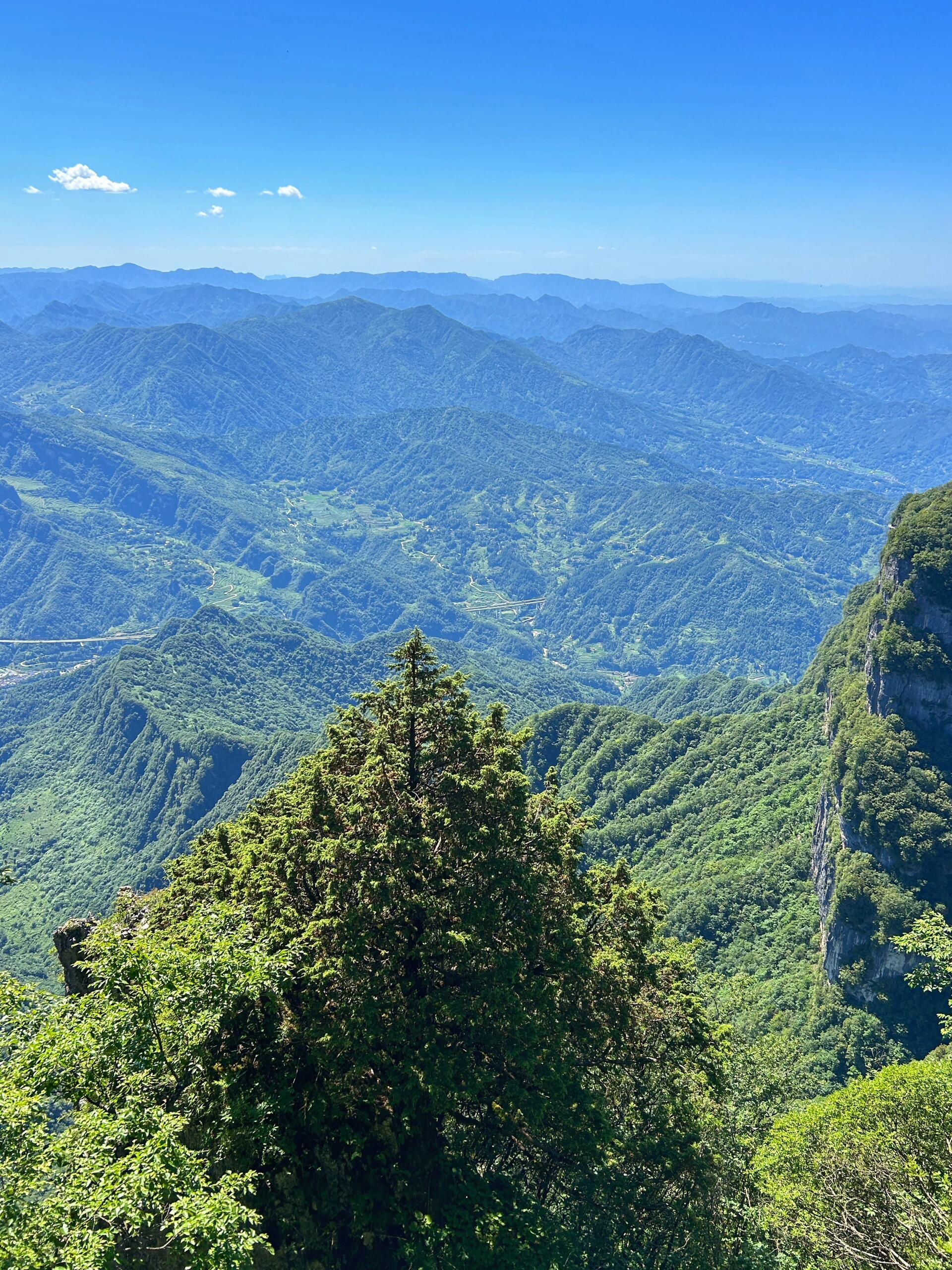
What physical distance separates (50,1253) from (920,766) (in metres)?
108

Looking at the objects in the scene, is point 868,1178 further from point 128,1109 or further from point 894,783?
point 894,783

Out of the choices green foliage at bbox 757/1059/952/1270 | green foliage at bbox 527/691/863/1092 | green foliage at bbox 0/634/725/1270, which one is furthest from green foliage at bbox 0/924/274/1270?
green foliage at bbox 527/691/863/1092

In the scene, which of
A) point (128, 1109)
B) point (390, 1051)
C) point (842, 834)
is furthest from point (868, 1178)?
point (842, 834)

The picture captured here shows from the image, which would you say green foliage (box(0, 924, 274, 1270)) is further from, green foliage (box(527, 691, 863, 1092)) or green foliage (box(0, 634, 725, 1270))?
green foliage (box(527, 691, 863, 1092))

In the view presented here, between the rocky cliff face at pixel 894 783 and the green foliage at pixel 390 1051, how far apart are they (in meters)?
71.5

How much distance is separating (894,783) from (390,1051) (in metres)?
93.3

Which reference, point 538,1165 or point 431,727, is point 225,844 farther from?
point 538,1165

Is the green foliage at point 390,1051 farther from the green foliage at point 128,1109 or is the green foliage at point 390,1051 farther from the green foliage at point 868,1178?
the green foliage at point 868,1178

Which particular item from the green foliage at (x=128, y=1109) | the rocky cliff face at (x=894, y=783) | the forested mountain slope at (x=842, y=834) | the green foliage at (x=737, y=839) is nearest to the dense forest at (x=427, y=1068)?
the green foliage at (x=128, y=1109)

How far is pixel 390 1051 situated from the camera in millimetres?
23234

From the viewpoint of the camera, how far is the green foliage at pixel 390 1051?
17453 mm

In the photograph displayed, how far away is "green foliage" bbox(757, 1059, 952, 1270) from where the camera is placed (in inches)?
877

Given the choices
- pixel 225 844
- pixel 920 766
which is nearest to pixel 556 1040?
pixel 225 844

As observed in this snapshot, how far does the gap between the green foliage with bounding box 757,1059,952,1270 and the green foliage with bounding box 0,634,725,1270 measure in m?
2.91
